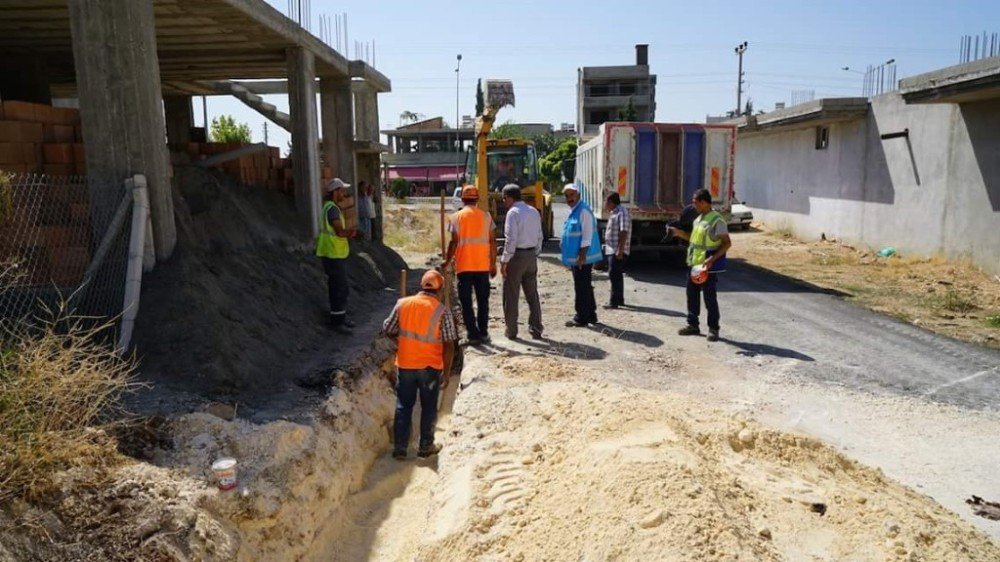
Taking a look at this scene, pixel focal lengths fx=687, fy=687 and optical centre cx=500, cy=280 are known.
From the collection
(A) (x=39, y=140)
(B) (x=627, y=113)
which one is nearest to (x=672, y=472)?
(A) (x=39, y=140)

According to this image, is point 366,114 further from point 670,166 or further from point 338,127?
point 670,166

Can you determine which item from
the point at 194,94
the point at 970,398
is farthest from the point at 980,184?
the point at 194,94

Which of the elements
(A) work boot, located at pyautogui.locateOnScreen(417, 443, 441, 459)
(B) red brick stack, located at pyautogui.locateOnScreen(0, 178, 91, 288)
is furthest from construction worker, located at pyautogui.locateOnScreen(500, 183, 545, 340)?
(B) red brick stack, located at pyautogui.locateOnScreen(0, 178, 91, 288)

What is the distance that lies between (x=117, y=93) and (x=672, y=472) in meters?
5.65

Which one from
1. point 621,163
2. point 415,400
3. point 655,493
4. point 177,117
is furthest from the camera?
point 177,117

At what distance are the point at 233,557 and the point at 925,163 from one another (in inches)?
617

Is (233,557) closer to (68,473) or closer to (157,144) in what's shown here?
(68,473)

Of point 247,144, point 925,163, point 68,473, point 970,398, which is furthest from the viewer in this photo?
point 925,163

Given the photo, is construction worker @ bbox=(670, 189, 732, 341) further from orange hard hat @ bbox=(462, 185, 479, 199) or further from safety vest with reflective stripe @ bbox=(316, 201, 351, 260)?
safety vest with reflective stripe @ bbox=(316, 201, 351, 260)

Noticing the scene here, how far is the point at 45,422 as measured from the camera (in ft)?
12.4

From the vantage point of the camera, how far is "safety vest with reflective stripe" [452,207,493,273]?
7316 mm

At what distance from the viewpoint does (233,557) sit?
3955mm

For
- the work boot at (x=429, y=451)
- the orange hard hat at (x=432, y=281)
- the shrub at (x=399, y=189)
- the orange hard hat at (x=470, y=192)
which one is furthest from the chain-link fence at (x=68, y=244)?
the shrub at (x=399, y=189)

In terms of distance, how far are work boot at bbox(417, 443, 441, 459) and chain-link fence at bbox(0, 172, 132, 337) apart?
107 inches
